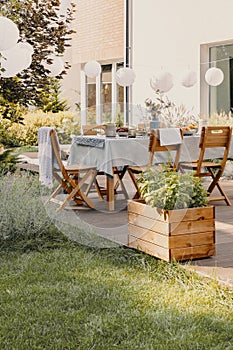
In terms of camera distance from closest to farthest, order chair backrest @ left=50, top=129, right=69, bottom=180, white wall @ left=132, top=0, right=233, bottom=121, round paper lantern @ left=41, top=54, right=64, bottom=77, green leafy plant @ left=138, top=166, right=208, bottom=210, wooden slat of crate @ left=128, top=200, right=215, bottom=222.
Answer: wooden slat of crate @ left=128, top=200, right=215, bottom=222, green leafy plant @ left=138, top=166, right=208, bottom=210, chair backrest @ left=50, top=129, right=69, bottom=180, round paper lantern @ left=41, top=54, right=64, bottom=77, white wall @ left=132, top=0, right=233, bottom=121

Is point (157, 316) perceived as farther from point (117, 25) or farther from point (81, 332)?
point (117, 25)

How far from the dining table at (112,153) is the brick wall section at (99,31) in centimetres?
670

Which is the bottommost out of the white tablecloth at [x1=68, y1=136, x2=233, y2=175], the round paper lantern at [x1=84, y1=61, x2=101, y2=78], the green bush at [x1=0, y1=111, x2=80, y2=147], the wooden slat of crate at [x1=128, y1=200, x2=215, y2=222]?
the wooden slat of crate at [x1=128, y1=200, x2=215, y2=222]

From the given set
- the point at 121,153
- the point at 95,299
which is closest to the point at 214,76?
the point at 121,153

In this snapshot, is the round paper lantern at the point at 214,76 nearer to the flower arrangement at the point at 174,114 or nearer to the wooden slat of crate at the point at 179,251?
the flower arrangement at the point at 174,114

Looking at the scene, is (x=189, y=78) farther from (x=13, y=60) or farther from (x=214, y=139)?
(x=13, y=60)

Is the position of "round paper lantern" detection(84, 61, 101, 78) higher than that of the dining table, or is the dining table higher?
"round paper lantern" detection(84, 61, 101, 78)

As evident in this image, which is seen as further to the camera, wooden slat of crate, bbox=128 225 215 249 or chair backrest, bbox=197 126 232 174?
chair backrest, bbox=197 126 232 174

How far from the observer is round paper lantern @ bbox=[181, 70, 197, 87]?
10.0 metres

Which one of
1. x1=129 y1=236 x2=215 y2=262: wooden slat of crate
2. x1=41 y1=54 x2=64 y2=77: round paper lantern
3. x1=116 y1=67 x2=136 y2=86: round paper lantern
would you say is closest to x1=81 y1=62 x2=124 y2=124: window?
x1=116 y1=67 x2=136 y2=86: round paper lantern

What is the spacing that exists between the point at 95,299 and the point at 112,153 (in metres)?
2.84

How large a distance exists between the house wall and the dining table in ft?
22.0

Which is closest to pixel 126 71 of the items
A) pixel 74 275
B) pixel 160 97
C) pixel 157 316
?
pixel 160 97

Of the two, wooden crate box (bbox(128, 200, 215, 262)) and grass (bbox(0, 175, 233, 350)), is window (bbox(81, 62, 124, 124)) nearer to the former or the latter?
grass (bbox(0, 175, 233, 350))
